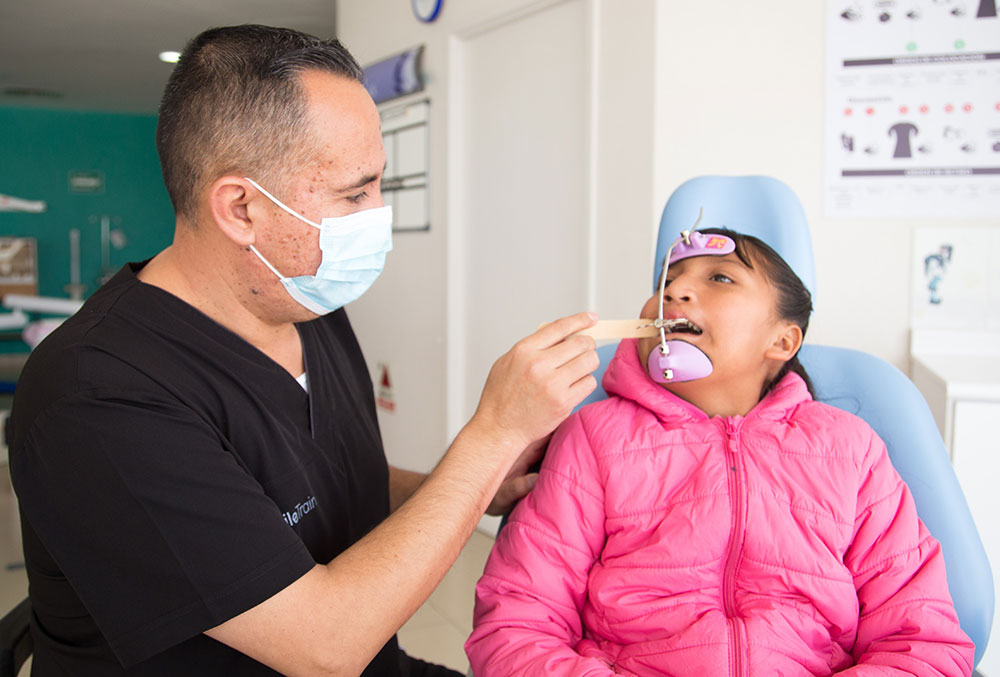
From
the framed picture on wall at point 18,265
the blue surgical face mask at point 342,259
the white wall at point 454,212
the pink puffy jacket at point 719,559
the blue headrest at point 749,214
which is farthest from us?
the framed picture on wall at point 18,265

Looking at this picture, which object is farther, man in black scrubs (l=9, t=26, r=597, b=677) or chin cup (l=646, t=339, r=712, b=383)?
chin cup (l=646, t=339, r=712, b=383)

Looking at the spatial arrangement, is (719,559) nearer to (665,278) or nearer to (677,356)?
(677,356)

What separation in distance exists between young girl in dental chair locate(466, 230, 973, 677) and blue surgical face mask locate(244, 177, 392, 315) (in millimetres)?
426

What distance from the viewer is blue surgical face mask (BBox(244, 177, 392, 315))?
44.1 inches

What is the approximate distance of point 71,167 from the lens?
24.5 ft

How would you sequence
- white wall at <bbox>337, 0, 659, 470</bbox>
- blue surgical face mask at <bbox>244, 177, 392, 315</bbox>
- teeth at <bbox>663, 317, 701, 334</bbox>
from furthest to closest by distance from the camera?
white wall at <bbox>337, 0, 659, 470</bbox>, teeth at <bbox>663, 317, 701, 334</bbox>, blue surgical face mask at <bbox>244, 177, 392, 315</bbox>

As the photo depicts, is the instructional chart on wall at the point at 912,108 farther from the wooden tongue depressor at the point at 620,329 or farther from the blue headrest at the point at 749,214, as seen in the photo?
the wooden tongue depressor at the point at 620,329

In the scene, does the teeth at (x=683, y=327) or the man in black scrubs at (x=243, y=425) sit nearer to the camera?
the man in black scrubs at (x=243, y=425)

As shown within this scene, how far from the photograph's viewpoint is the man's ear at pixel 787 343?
132 centimetres

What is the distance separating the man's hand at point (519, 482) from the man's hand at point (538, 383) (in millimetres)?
232

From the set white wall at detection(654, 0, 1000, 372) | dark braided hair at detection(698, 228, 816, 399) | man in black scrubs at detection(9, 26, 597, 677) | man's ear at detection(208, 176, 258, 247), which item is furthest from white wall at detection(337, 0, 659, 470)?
man's ear at detection(208, 176, 258, 247)

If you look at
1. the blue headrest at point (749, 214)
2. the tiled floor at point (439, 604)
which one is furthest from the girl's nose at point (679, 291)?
the tiled floor at point (439, 604)

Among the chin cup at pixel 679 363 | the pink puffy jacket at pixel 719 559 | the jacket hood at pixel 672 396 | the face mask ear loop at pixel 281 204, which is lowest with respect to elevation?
the pink puffy jacket at pixel 719 559

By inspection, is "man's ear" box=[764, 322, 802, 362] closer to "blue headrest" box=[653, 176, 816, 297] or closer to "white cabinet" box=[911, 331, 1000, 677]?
"blue headrest" box=[653, 176, 816, 297]
